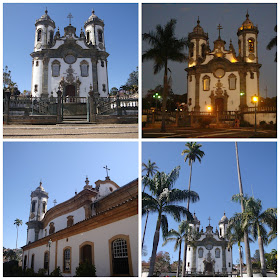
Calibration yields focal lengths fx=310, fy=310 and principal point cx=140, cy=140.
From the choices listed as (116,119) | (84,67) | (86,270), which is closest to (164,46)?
(116,119)

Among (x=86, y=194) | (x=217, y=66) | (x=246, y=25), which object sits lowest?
(x=86, y=194)

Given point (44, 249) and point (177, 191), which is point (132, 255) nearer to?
point (177, 191)

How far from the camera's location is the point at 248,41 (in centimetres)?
3612

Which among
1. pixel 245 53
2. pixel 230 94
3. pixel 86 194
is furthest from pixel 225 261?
pixel 86 194

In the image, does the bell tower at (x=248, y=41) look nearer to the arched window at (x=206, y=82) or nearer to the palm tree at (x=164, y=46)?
the arched window at (x=206, y=82)

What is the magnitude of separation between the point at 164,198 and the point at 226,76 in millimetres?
21985

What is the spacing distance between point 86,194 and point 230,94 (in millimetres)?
20752

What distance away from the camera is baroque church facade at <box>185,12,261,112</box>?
34188mm

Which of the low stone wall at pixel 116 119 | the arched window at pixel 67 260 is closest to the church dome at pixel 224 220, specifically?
the arched window at pixel 67 260

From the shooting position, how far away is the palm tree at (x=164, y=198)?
57.3 ft

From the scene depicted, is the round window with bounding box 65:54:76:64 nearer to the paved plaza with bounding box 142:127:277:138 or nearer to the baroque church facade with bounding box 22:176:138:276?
the baroque church facade with bounding box 22:176:138:276

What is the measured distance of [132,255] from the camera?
1159cm

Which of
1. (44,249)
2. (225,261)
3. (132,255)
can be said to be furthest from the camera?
(225,261)

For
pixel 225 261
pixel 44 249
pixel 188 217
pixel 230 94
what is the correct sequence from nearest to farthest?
pixel 188 217
pixel 44 249
pixel 230 94
pixel 225 261
